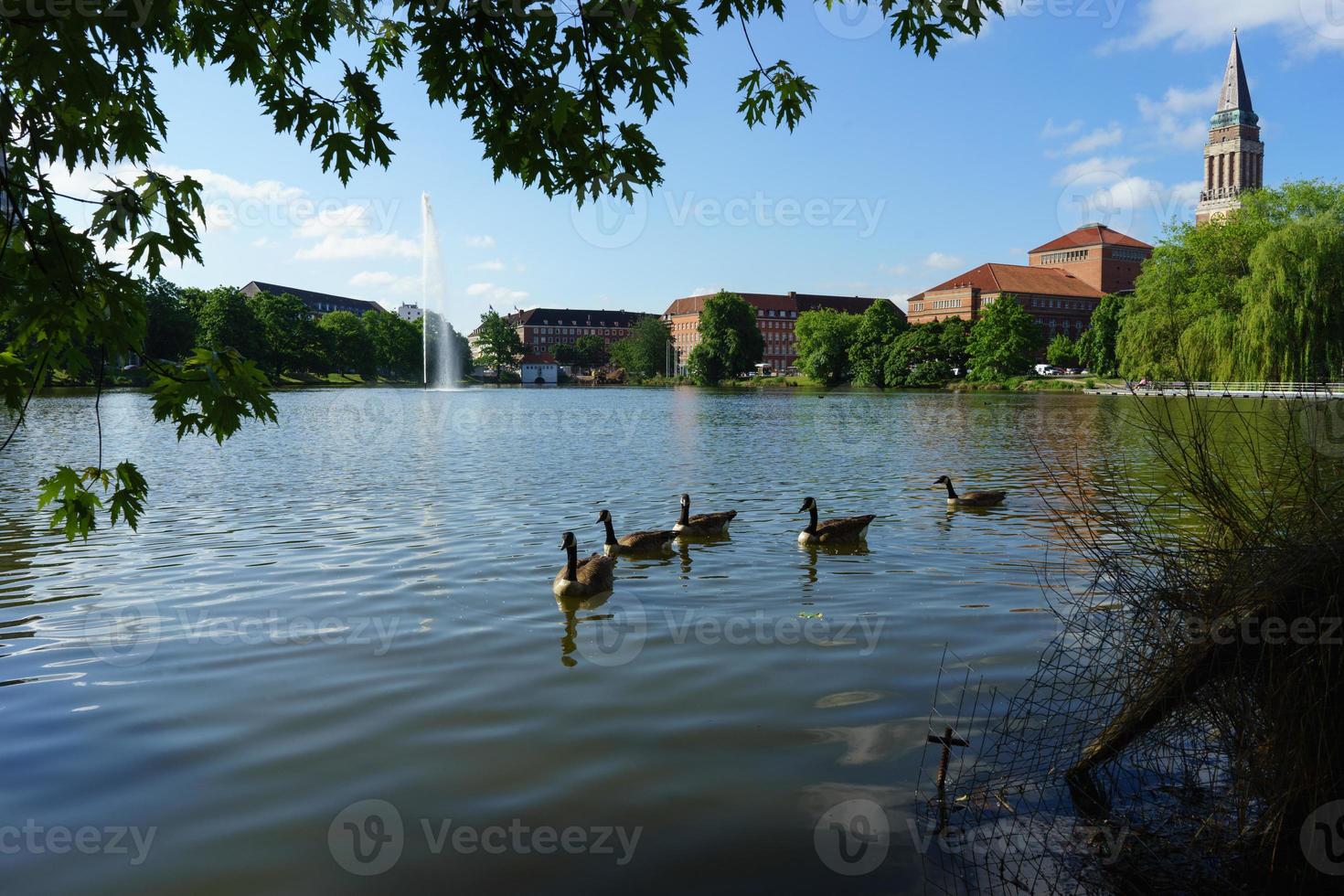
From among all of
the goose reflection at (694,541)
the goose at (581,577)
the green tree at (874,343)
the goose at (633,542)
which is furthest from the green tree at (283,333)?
the goose at (581,577)

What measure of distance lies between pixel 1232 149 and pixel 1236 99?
8230 millimetres

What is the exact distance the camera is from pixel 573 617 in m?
8.44

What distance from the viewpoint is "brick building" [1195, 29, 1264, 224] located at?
466 ft

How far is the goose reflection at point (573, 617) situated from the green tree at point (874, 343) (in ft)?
330

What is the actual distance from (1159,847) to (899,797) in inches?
49.2

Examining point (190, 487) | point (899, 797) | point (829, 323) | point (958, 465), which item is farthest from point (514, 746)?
point (829, 323)

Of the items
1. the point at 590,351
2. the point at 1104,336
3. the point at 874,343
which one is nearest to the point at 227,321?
the point at 874,343

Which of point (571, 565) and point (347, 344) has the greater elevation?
point (347, 344)

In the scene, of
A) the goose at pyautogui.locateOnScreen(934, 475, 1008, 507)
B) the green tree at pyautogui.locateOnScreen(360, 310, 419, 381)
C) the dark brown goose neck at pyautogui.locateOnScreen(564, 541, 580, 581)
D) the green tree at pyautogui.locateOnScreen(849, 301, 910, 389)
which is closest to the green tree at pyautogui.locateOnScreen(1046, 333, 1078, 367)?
the green tree at pyautogui.locateOnScreen(849, 301, 910, 389)

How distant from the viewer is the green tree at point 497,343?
584ft

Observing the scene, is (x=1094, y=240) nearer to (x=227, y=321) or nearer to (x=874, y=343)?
(x=874, y=343)

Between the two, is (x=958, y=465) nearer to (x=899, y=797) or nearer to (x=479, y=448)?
(x=479, y=448)

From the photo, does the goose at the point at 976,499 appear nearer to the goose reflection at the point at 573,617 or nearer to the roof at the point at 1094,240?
the goose reflection at the point at 573,617

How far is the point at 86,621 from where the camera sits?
8242 millimetres
